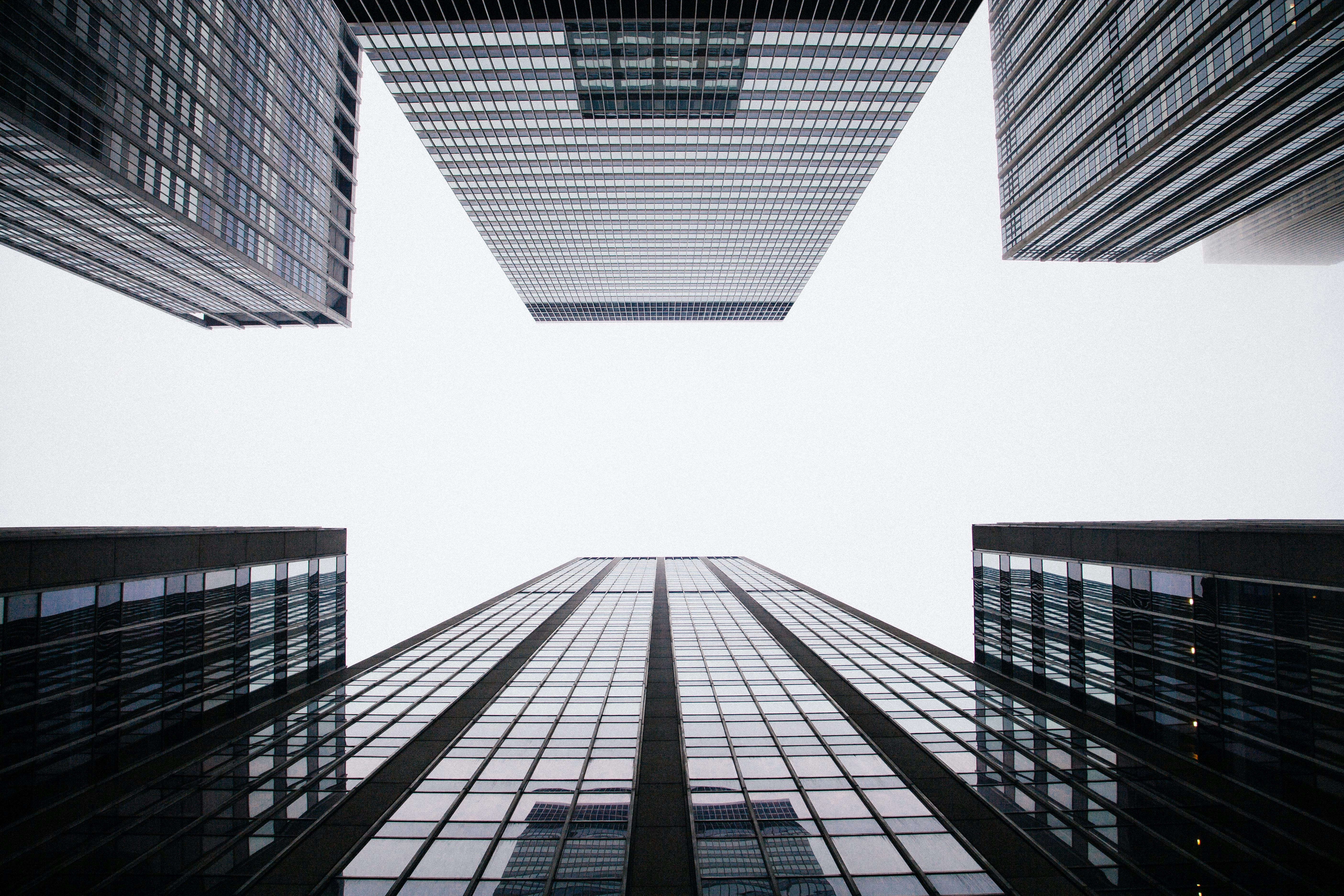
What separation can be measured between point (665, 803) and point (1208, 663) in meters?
16.2

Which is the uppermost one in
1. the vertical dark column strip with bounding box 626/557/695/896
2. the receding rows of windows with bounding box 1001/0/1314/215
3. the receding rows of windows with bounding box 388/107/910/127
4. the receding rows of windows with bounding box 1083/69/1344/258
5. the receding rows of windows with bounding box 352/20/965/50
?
the receding rows of windows with bounding box 352/20/965/50

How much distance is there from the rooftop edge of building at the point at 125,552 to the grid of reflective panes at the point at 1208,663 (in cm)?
3128

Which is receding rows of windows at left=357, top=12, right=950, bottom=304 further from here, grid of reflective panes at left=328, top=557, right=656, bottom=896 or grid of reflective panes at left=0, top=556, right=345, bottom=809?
grid of reflective panes at left=328, top=557, right=656, bottom=896

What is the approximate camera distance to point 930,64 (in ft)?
230

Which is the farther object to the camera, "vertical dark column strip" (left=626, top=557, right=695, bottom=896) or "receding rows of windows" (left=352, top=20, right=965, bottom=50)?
"receding rows of windows" (left=352, top=20, right=965, bottom=50)

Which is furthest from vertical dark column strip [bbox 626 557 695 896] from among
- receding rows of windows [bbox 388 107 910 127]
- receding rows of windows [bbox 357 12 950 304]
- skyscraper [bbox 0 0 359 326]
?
skyscraper [bbox 0 0 359 326]

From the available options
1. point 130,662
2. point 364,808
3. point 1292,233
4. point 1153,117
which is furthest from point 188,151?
point 1292,233

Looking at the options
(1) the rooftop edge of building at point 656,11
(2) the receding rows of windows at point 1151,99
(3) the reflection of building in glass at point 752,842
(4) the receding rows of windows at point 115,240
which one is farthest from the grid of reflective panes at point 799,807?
(4) the receding rows of windows at point 115,240

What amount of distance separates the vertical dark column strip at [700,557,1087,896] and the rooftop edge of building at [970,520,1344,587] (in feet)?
30.9

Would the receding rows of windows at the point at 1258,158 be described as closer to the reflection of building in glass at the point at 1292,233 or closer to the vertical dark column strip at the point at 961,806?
the reflection of building in glass at the point at 1292,233

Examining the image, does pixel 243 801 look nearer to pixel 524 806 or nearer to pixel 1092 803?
pixel 524 806

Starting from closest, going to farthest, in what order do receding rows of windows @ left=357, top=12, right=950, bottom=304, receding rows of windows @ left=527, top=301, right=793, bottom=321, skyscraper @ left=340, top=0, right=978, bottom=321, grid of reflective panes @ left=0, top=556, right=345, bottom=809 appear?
1. grid of reflective panes @ left=0, top=556, right=345, bottom=809
2. skyscraper @ left=340, top=0, right=978, bottom=321
3. receding rows of windows @ left=357, top=12, right=950, bottom=304
4. receding rows of windows @ left=527, top=301, right=793, bottom=321

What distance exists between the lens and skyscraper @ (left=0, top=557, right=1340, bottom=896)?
1356 centimetres

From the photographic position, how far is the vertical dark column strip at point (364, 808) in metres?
13.4
